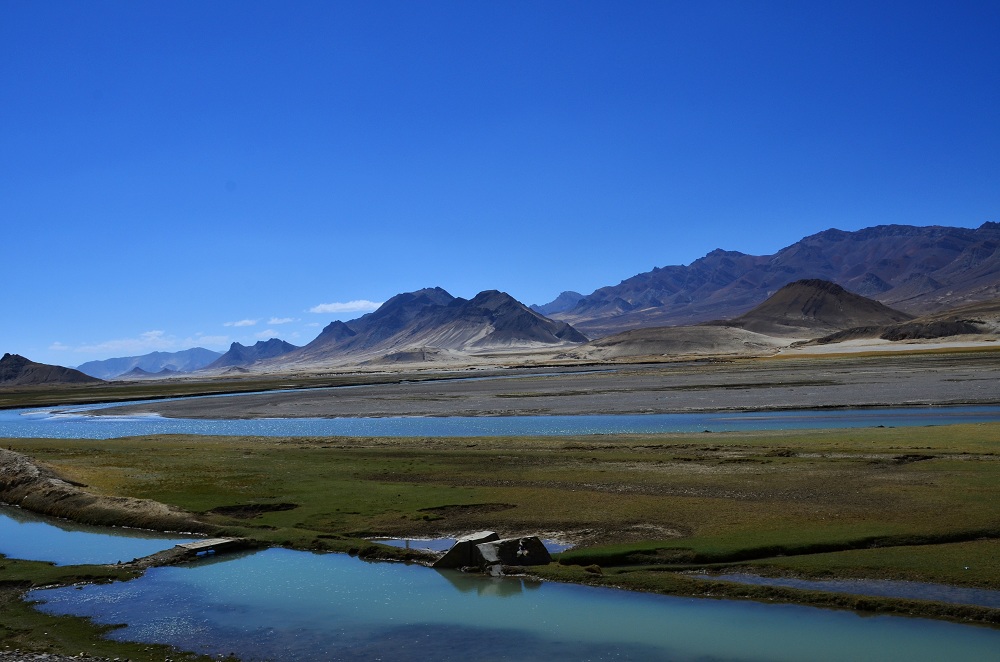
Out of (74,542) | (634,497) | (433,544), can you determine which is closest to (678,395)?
(634,497)

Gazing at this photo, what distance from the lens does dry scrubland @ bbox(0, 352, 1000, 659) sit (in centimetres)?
1738

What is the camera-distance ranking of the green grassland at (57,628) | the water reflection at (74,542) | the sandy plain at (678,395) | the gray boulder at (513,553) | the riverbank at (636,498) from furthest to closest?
the sandy plain at (678,395), the water reflection at (74,542), the gray boulder at (513,553), the riverbank at (636,498), the green grassland at (57,628)

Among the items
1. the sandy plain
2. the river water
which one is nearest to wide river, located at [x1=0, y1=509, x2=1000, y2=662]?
the river water

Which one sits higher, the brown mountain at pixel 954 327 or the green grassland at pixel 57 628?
the brown mountain at pixel 954 327

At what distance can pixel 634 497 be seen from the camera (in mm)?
24766

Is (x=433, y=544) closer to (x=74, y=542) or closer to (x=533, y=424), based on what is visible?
(x=74, y=542)

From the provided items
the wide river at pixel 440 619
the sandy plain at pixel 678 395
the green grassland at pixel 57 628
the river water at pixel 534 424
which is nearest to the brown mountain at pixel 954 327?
the sandy plain at pixel 678 395

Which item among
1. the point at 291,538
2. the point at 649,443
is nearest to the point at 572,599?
the point at 291,538

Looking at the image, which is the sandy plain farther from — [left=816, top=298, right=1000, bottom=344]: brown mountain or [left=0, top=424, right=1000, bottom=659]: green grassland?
[left=816, top=298, right=1000, bottom=344]: brown mountain

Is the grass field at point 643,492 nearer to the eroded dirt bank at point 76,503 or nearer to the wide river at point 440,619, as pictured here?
the eroded dirt bank at point 76,503

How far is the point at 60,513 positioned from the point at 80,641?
15526 mm

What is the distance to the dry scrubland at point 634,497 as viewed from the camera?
684 inches

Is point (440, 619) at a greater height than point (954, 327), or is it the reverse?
point (954, 327)

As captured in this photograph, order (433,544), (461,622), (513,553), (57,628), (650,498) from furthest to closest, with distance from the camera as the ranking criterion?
(650,498), (433,544), (513,553), (461,622), (57,628)
